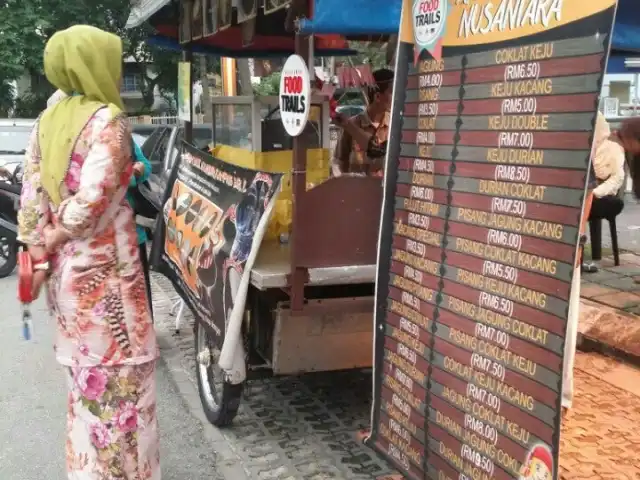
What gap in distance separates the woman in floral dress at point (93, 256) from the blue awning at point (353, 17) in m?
0.88

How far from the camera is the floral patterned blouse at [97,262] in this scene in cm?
264

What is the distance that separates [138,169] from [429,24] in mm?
1342

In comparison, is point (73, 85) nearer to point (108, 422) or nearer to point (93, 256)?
point (93, 256)

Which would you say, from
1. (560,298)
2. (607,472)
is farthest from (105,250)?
(607,472)

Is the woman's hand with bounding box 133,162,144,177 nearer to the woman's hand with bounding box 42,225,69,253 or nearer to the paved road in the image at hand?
the woman's hand with bounding box 42,225,69,253

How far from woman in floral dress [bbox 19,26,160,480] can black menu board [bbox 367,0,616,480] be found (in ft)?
3.33

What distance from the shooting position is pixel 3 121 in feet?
40.0

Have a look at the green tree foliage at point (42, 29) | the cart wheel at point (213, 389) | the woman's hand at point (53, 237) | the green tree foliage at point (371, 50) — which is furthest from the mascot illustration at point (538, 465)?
the green tree foliage at point (42, 29)

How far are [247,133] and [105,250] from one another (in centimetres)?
175

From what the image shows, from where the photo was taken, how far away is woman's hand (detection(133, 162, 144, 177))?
2949mm

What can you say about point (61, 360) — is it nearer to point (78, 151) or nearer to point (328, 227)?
point (78, 151)

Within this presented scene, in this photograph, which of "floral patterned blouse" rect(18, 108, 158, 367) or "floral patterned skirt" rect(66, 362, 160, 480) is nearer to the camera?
"floral patterned blouse" rect(18, 108, 158, 367)

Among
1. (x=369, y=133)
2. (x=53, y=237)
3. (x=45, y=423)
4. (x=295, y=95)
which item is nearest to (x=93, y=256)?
(x=53, y=237)

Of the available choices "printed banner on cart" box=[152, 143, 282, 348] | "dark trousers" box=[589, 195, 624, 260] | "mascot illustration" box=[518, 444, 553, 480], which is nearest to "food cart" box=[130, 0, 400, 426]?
"printed banner on cart" box=[152, 143, 282, 348]
